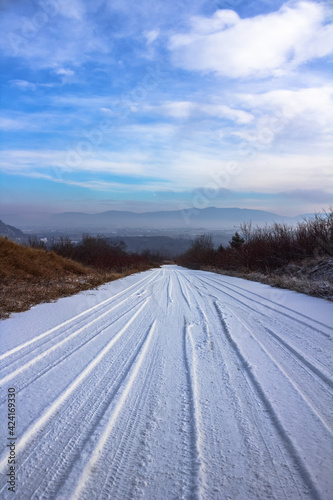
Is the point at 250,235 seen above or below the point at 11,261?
above

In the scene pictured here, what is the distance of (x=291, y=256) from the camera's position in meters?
15.3

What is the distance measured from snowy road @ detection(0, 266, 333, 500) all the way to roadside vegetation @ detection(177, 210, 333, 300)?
4.57 m

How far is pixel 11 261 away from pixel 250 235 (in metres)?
14.7

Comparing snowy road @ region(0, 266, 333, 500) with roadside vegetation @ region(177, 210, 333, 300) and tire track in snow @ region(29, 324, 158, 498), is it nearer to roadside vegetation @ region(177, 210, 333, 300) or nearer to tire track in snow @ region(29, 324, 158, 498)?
tire track in snow @ region(29, 324, 158, 498)

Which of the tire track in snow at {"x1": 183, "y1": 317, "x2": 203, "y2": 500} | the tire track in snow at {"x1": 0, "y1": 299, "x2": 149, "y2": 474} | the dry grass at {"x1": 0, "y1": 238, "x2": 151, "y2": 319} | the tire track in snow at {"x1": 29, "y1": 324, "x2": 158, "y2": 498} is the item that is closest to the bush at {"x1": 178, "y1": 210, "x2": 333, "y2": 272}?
the dry grass at {"x1": 0, "y1": 238, "x2": 151, "y2": 319}

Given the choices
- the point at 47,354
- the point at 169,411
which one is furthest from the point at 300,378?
the point at 47,354

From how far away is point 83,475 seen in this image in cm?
168

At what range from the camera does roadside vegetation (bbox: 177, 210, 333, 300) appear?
9523 millimetres

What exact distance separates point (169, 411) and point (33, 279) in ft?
30.9

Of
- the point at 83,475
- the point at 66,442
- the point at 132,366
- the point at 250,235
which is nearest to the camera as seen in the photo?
the point at 83,475

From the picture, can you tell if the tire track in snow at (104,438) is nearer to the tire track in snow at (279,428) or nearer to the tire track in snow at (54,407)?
the tire track in snow at (54,407)

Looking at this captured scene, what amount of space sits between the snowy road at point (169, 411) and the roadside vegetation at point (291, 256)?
15.0ft

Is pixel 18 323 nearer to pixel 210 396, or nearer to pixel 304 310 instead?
pixel 210 396

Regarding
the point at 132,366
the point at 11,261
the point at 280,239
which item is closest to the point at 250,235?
the point at 280,239
